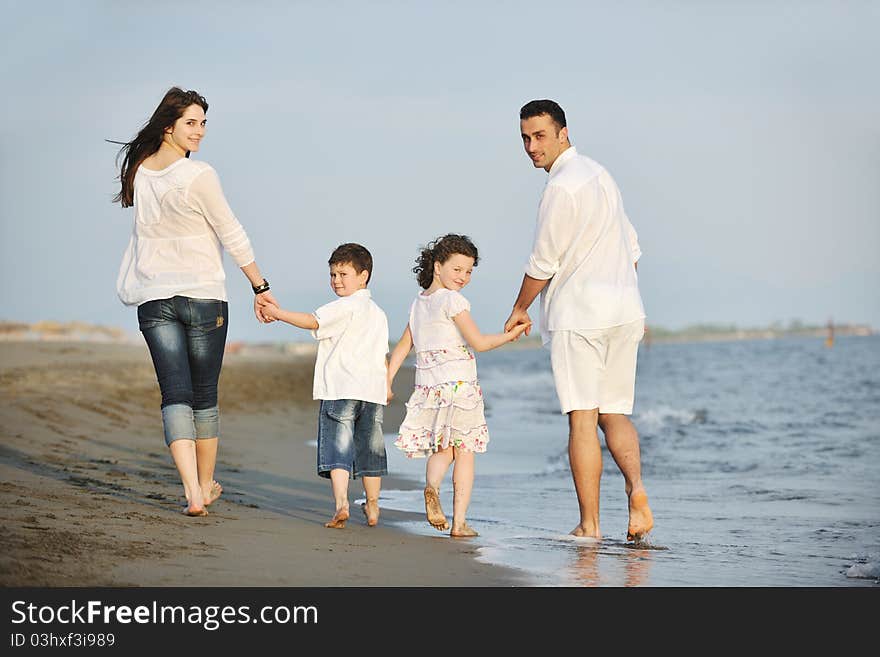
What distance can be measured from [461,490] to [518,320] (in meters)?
0.90

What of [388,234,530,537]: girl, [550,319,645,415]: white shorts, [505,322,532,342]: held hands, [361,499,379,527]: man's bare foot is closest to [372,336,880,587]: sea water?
[361,499,379,527]: man's bare foot

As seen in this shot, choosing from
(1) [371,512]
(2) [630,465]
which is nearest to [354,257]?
(1) [371,512]

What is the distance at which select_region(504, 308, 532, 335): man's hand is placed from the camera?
19.6ft

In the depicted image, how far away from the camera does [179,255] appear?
18.4 ft

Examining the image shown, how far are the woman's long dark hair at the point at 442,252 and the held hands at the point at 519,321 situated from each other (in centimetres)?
33

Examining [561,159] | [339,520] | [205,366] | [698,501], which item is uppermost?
[561,159]

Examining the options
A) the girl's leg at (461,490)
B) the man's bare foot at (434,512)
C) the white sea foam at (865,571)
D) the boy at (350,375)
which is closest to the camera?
the white sea foam at (865,571)

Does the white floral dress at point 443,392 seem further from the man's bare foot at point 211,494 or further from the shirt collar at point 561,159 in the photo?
the man's bare foot at point 211,494

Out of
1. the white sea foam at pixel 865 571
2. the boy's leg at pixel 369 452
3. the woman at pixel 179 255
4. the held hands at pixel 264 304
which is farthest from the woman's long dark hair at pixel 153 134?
the white sea foam at pixel 865 571

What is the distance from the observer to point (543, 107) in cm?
575

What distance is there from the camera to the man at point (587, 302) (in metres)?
5.62

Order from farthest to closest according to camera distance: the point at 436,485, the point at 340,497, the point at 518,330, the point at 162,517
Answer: the point at 518,330, the point at 436,485, the point at 340,497, the point at 162,517

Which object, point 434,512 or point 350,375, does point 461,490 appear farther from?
point 350,375
